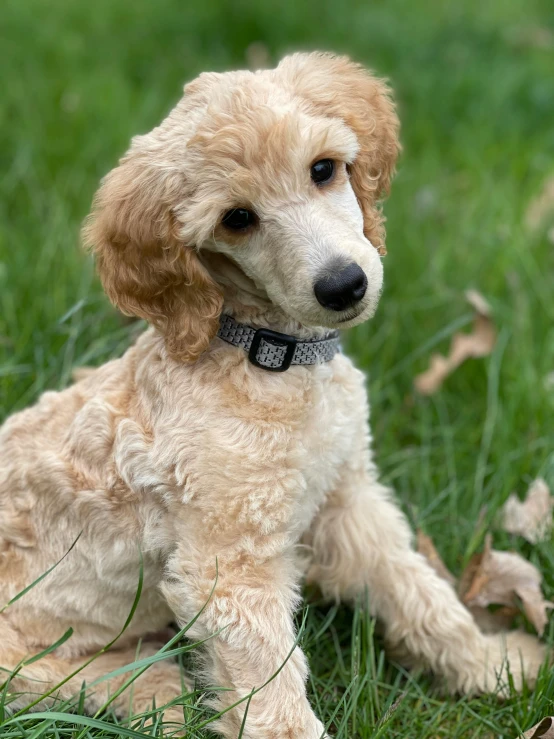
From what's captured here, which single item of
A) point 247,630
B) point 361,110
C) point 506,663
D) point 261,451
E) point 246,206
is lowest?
point 506,663

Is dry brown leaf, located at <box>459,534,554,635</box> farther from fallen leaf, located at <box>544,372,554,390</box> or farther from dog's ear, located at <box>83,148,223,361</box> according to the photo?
dog's ear, located at <box>83,148,223,361</box>

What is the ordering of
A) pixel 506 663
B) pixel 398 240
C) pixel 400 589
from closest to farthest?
pixel 506 663
pixel 400 589
pixel 398 240

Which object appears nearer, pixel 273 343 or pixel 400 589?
pixel 273 343

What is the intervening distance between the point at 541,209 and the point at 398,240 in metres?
1.12

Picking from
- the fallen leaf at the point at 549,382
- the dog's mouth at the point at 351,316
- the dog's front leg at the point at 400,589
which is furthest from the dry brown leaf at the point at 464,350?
the dog's mouth at the point at 351,316

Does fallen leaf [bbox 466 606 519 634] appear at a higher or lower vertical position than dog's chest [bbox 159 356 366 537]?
lower

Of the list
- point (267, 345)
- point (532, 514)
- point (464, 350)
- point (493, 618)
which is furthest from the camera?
point (464, 350)

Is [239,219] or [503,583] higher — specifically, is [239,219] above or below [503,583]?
above

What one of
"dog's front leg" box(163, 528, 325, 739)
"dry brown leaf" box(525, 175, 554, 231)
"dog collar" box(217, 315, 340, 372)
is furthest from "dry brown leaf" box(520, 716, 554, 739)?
"dry brown leaf" box(525, 175, 554, 231)

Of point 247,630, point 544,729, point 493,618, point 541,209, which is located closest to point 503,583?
point 493,618

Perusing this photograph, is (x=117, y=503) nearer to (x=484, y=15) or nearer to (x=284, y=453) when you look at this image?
(x=284, y=453)

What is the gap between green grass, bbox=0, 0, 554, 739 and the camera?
3322mm

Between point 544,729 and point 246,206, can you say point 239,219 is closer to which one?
point 246,206

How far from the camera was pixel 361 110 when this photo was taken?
9.38 feet
